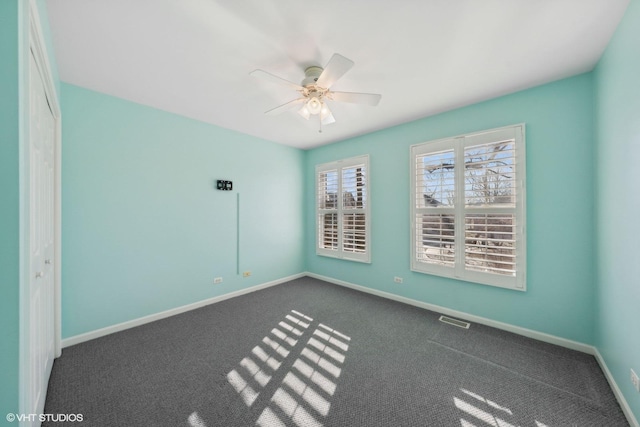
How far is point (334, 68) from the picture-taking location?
183 centimetres

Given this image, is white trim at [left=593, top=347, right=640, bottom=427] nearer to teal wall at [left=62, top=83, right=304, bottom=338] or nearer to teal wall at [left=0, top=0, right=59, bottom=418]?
teal wall at [left=0, top=0, right=59, bottom=418]

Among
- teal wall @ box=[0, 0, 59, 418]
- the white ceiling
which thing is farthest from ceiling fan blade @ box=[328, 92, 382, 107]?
teal wall @ box=[0, 0, 59, 418]

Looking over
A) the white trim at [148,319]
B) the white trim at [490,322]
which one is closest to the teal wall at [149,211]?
the white trim at [148,319]

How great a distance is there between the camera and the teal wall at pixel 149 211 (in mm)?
2506

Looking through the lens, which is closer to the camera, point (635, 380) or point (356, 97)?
point (635, 380)

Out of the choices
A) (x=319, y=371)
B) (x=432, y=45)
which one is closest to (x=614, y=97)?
(x=432, y=45)

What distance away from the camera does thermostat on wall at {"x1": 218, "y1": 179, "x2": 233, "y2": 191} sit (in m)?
3.63

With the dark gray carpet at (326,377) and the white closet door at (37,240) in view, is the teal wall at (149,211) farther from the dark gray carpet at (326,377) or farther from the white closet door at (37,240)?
the white closet door at (37,240)

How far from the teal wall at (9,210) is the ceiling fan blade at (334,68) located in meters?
1.55

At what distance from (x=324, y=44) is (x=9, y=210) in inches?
80.2

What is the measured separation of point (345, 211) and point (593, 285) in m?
3.03

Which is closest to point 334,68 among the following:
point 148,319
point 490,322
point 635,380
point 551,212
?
point 551,212

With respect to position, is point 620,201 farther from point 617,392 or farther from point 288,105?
point 288,105

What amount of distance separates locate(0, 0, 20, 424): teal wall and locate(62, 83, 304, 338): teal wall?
1948mm
